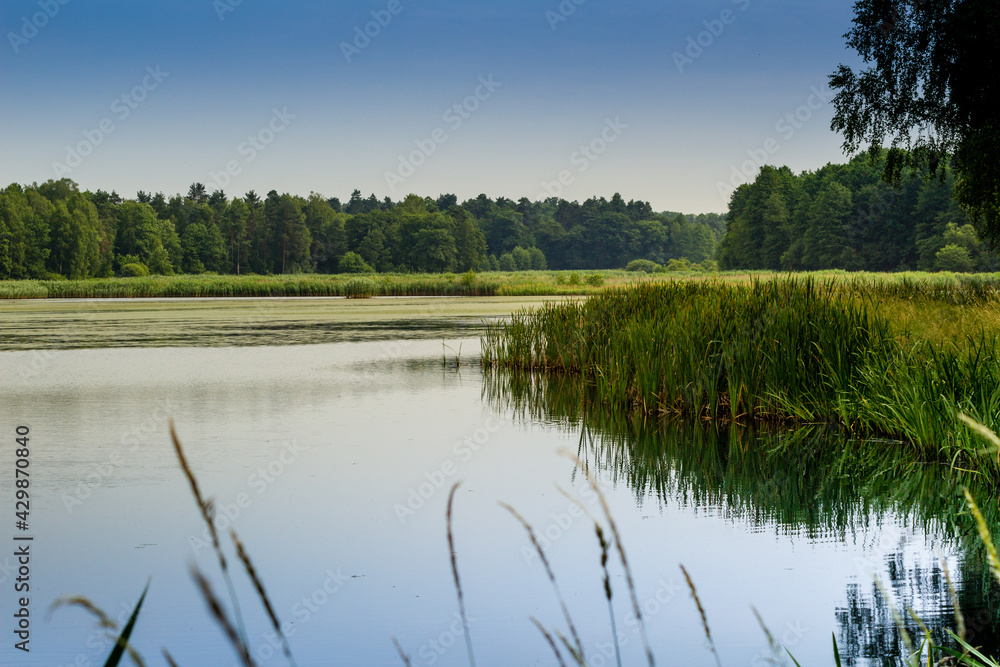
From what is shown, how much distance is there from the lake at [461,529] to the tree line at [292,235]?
7874 cm

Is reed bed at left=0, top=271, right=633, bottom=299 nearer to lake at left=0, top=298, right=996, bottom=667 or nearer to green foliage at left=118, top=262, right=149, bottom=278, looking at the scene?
green foliage at left=118, top=262, right=149, bottom=278

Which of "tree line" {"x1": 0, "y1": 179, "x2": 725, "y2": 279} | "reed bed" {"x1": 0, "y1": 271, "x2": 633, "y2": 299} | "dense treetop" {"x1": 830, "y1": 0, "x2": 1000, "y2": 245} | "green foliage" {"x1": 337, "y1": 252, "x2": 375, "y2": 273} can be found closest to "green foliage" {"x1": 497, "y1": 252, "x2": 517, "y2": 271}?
"tree line" {"x1": 0, "y1": 179, "x2": 725, "y2": 279}

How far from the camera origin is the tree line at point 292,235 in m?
84.8

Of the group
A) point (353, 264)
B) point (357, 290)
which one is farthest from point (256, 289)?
point (353, 264)

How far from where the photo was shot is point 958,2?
17.6 metres

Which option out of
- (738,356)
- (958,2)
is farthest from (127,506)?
(958,2)

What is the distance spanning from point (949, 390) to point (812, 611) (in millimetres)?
4342

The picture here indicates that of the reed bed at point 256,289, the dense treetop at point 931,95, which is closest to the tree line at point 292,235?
the reed bed at point 256,289

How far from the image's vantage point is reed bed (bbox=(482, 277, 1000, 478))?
812cm

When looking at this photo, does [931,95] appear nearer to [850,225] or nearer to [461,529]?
[461,529]

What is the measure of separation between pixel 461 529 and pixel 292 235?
10126 cm

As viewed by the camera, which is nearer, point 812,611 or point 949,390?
point 812,611

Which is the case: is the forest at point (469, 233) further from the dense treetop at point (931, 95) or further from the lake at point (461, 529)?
the lake at point (461, 529)

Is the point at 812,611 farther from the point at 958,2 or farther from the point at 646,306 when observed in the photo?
the point at 958,2
